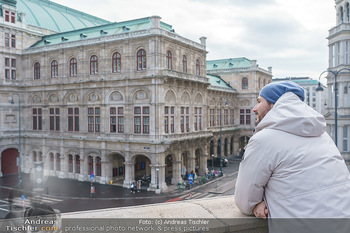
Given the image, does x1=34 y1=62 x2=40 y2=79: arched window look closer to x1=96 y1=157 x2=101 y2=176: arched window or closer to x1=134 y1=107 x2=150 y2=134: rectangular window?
x1=96 y1=157 x2=101 y2=176: arched window

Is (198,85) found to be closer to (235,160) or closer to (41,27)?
(235,160)

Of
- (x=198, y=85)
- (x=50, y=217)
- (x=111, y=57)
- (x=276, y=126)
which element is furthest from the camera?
(x=198, y=85)

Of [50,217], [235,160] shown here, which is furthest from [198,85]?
[50,217]

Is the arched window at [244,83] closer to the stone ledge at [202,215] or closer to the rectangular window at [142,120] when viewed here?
the rectangular window at [142,120]

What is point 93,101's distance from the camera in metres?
40.8

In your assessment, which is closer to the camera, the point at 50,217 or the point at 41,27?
the point at 50,217

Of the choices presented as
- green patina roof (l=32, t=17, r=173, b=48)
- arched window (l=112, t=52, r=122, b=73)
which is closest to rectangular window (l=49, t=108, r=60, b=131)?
green patina roof (l=32, t=17, r=173, b=48)

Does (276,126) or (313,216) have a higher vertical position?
(276,126)

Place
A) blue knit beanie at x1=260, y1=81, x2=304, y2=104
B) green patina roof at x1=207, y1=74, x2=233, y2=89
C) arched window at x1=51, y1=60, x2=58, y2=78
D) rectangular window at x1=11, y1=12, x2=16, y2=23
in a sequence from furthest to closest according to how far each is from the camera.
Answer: green patina roof at x1=207, y1=74, x2=233, y2=89 < rectangular window at x1=11, y1=12, x2=16, y2=23 < arched window at x1=51, y1=60, x2=58, y2=78 < blue knit beanie at x1=260, y1=81, x2=304, y2=104

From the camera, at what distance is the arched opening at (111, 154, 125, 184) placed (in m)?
40.8

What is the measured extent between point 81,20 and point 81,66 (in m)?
22.5

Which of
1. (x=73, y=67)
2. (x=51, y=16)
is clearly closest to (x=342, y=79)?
(x=73, y=67)

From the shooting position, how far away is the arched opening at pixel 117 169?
134 ft

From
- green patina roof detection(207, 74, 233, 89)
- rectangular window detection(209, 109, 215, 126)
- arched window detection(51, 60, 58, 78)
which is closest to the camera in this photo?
arched window detection(51, 60, 58, 78)
